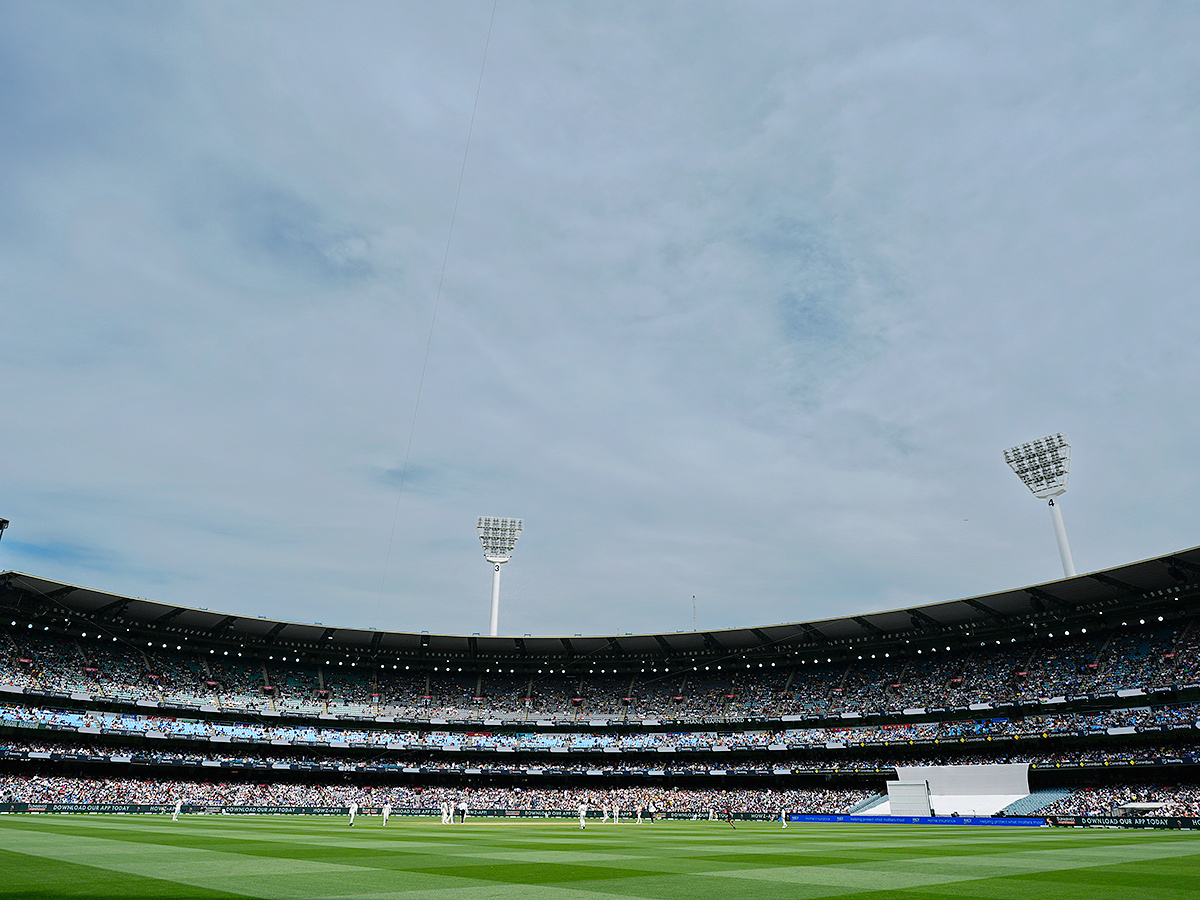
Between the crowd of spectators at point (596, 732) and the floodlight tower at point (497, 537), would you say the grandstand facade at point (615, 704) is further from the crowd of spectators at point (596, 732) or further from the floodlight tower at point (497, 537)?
the floodlight tower at point (497, 537)

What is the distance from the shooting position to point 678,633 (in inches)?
Answer: 2916

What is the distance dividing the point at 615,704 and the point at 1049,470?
50.7m

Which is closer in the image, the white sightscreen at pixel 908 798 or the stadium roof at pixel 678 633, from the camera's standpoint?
the white sightscreen at pixel 908 798

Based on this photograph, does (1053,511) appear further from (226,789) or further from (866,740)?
(226,789)

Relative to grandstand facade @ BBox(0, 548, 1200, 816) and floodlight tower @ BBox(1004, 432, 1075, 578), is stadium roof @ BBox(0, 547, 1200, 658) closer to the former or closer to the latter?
grandstand facade @ BBox(0, 548, 1200, 816)

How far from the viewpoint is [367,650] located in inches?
3118

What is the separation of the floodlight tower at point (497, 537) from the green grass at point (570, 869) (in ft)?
211

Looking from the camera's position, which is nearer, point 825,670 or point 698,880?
point 698,880

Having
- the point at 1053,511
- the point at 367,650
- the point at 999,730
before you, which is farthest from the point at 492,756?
the point at 1053,511

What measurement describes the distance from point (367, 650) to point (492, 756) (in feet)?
60.2

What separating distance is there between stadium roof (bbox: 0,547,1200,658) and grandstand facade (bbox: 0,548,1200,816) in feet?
0.92

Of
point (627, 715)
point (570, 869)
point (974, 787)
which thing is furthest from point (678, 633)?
point (570, 869)

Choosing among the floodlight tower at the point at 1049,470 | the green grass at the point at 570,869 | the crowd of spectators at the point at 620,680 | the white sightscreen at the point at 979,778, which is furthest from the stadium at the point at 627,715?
the green grass at the point at 570,869

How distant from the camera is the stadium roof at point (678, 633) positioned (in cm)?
5847
